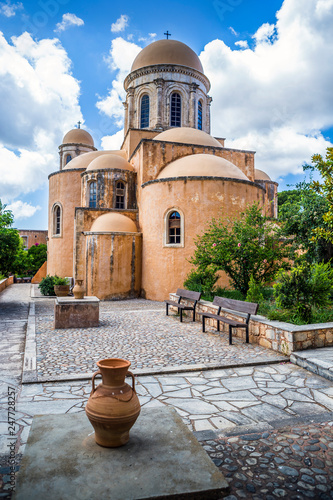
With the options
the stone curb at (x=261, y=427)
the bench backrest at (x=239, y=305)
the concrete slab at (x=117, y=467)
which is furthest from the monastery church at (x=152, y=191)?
the concrete slab at (x=117, y=467)

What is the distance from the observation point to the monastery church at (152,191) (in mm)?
14047

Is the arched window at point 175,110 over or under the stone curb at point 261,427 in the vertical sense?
over

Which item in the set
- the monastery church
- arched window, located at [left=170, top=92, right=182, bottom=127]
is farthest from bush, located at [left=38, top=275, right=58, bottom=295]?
arched window, located at [left=170, top=92, right=182, bottom=127]

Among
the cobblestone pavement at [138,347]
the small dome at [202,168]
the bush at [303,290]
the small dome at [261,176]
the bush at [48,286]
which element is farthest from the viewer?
the small dome at [261,176]

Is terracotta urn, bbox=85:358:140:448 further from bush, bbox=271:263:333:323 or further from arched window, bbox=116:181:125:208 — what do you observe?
arched window, bbox=116:181:125:208

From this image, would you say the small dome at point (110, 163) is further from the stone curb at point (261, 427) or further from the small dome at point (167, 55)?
the stone curb at point (261, 427)

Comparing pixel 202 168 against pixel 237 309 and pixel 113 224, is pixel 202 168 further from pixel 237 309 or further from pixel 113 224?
pixel 237 309

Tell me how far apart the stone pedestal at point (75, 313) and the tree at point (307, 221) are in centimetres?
669

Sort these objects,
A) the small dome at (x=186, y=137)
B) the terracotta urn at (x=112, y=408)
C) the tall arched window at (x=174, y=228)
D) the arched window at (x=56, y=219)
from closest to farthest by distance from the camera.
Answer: the terracotta urn at (x=112, y=408) < the tall arched window at (x=174, y=228) < the small dome at (x=186, y=137) < the arched window at (x=56, y=219)

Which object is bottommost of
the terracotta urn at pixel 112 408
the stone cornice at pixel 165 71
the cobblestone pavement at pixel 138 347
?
the cobblestone pavement at pixel 138 347

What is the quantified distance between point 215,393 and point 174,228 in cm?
1061

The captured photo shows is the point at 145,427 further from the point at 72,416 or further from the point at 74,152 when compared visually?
the point at 74,152

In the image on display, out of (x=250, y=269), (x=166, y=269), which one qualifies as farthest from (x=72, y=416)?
(x=166, y=269)

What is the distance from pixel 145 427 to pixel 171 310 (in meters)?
8.46
